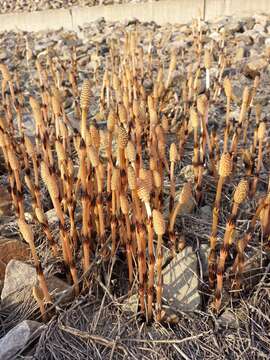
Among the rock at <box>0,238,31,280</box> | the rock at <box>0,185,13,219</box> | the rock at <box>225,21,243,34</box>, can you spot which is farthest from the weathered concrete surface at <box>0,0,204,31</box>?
the rock at <box>0,238,31,280</box>

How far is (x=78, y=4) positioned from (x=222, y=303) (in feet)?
21.1

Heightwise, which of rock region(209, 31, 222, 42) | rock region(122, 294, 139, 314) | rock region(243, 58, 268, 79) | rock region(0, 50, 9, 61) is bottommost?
rock region(122, 294, 139, 314)

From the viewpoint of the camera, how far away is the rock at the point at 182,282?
1.30 meters

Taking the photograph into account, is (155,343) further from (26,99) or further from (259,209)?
(26,99)

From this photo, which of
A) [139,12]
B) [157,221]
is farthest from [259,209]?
[139,12]

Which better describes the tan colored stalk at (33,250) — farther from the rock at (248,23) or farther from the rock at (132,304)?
the rock at (248,23)

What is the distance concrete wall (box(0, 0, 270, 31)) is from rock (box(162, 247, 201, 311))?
3.82 meters

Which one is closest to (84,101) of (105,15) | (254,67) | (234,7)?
(254,67)

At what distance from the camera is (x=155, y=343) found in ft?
4.00

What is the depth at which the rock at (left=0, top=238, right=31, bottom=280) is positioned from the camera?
141 centimetres

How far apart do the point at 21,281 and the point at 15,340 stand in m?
0.21

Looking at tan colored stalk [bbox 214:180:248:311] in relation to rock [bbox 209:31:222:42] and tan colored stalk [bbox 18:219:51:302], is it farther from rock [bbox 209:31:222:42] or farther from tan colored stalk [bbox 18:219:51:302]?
rock [bbox 209:31:222:42]

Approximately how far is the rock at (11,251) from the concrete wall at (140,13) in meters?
3.86

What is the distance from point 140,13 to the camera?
527 cm
